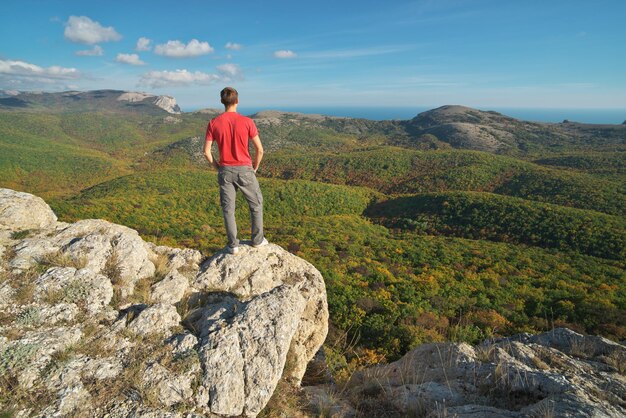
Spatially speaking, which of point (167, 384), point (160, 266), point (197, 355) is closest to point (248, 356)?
point (197, 355)

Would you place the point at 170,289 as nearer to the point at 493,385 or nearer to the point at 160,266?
the point at 160,266

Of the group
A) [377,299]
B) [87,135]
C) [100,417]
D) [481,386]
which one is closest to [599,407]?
[481,386]

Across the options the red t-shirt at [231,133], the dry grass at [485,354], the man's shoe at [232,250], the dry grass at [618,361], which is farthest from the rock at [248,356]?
the dry grass at [618,361]

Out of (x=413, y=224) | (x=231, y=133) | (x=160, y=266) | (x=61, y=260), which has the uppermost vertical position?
(x=231, y=133)

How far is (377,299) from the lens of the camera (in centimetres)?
1830

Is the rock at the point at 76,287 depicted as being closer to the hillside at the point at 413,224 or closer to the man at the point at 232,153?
the man at the point at 232,153

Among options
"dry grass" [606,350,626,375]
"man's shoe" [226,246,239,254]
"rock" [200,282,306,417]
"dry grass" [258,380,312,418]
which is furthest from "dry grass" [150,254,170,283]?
"dry grass" [606,350,626,375]

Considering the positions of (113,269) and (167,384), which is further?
(113,269)

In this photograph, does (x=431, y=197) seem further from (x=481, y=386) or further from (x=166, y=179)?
(x=166, y=179)

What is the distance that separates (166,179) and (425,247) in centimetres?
6054

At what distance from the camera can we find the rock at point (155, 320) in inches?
189

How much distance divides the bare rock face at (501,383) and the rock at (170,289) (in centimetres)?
387

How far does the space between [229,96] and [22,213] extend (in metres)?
6.35

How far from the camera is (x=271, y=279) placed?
7773 mm
